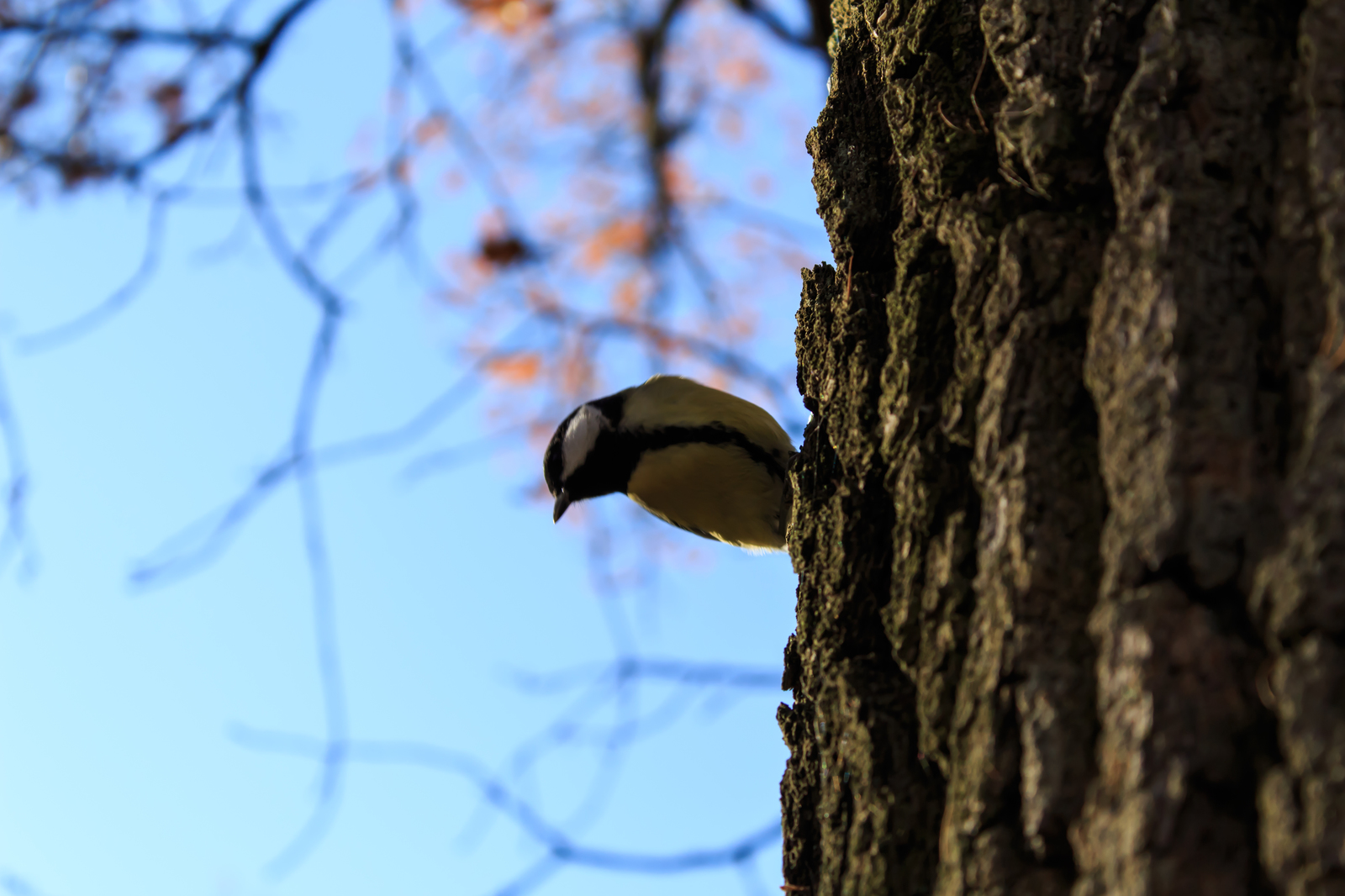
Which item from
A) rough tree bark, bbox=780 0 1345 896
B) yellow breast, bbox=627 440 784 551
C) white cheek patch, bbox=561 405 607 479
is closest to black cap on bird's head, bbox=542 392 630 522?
white cheek patch, bbox=561 405 607 479

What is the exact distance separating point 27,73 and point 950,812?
346 cm

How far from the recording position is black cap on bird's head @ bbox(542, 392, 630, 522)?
3451 mm

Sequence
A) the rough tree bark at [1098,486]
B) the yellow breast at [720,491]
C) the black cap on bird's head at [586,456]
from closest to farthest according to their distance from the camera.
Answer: the rough tree bark at [1098,486] → the yellow breast at [720,491] → the black cap on bird's head at [586,456]

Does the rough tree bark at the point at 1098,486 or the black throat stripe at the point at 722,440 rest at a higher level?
the black throat stripe at the point at 722,440

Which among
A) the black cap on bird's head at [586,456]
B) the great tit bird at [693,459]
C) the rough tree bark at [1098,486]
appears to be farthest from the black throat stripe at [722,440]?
the rough tree bark at [1098,486]

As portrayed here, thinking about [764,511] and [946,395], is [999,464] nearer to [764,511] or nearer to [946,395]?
[946,395]

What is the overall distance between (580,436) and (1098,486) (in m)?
2.73

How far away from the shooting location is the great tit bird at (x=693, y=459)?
307cm

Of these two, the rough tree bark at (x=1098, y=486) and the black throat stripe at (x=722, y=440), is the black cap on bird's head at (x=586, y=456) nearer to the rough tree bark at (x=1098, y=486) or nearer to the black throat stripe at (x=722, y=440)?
the black throat stripe at (x=722, y=440)

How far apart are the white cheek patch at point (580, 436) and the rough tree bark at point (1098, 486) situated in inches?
88.6

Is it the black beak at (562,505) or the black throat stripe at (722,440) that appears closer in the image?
the black throat stripe at (722,440)

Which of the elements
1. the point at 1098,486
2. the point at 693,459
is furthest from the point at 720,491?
the point at 1098,486

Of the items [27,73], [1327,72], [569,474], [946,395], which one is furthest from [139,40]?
[1327,72]

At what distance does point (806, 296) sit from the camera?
161cm
